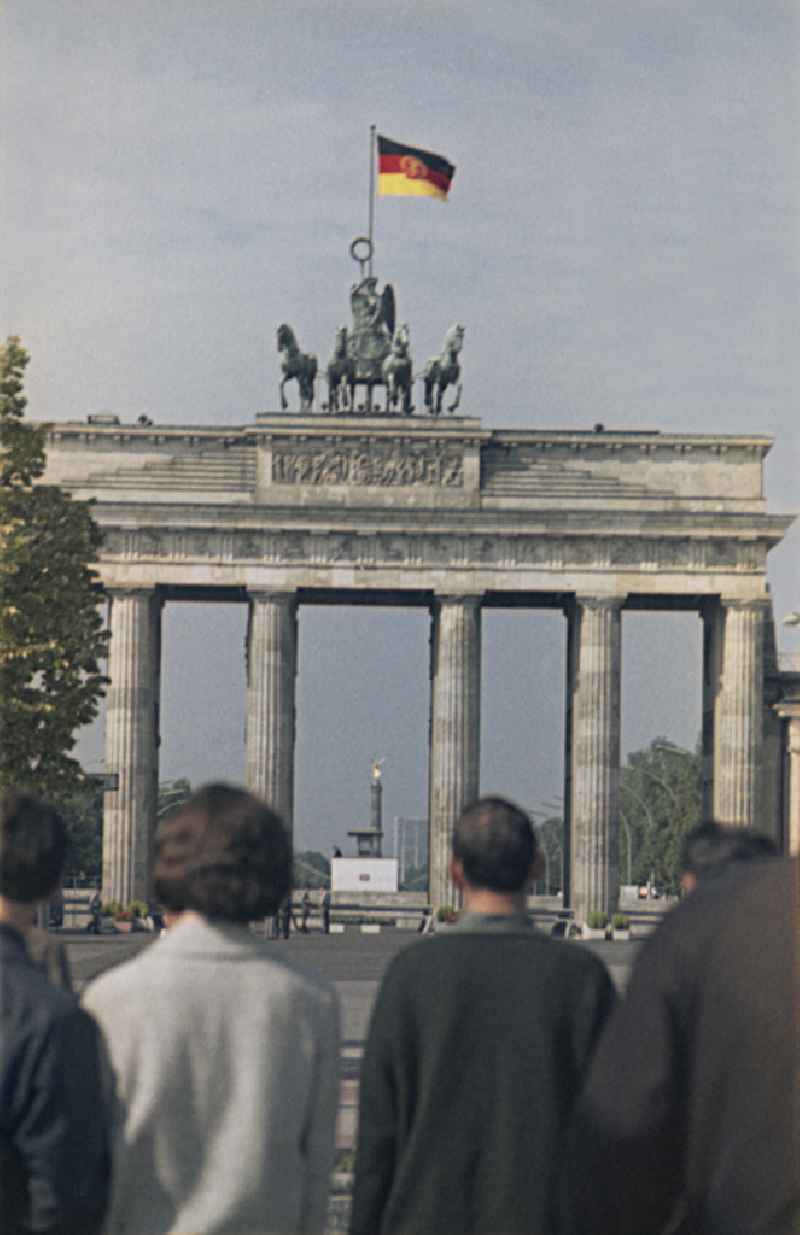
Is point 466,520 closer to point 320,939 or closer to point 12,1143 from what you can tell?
point 320,939

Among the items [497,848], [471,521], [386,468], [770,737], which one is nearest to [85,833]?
[386,468]

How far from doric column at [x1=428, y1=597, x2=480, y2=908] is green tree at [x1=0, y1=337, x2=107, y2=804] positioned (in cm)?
4407

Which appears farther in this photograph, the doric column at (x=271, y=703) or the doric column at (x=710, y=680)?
the doric column at (x=710, y=680)

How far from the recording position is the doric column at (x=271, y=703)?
88375mm

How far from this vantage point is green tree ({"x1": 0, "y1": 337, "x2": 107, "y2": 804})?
138 ft

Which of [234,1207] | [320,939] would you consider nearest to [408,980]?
[234,1207]

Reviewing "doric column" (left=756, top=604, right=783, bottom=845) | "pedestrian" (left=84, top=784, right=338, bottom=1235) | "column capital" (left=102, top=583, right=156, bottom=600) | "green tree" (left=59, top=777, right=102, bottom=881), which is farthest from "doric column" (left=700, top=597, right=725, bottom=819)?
"pedestrian" (left=84, top=784, right=338, bottom=1235)

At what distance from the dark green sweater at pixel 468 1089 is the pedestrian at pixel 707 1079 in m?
2.27

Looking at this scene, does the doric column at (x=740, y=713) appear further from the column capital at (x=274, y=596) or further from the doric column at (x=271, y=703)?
the column capital at (x=274, y=596)

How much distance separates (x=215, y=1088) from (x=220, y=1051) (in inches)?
4.8

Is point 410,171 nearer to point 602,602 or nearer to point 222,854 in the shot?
point 602,602

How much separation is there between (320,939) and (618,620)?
22413 millimetres

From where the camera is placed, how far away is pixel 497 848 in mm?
8773

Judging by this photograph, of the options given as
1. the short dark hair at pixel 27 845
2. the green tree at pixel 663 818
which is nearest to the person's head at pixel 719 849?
the short dark hair at pixel 27 845
